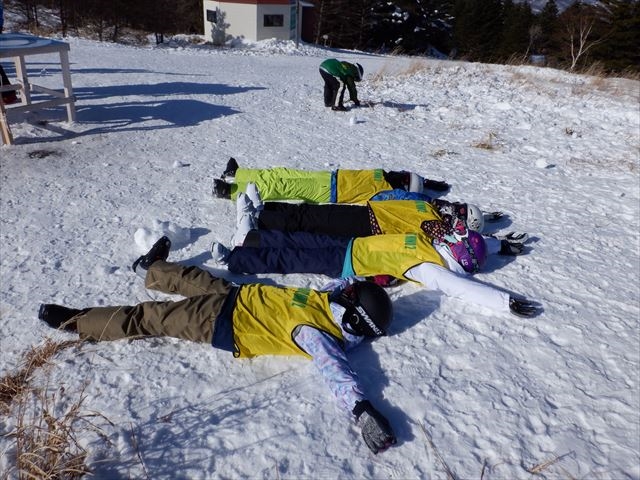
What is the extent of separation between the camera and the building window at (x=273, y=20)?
22.9 meters

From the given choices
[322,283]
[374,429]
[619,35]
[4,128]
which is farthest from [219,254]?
[619,35]

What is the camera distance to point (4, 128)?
539 centimetres

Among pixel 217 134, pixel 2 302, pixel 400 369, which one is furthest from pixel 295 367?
pixel 217 134

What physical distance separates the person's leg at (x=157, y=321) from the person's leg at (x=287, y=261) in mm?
681

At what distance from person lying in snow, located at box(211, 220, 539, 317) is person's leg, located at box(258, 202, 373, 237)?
334mm

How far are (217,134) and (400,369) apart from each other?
486 centimetres

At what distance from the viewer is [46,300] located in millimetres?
3145

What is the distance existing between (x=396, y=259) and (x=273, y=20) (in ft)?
74.9

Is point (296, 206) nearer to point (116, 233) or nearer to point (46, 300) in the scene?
point (116, 233)

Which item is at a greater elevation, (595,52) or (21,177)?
(595,52)

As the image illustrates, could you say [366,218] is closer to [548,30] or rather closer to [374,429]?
[374,429]

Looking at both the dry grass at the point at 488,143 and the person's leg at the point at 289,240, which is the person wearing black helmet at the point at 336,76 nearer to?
the dry grass at the point at 488,143

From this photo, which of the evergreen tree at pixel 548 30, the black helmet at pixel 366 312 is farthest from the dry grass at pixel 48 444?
the evergreen tree at pixel 548 30

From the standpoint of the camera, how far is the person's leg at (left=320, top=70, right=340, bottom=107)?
7.91 metres
